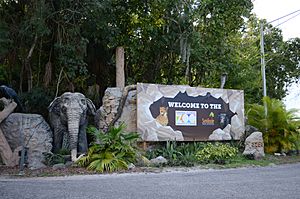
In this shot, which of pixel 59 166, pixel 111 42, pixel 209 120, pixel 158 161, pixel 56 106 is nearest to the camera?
pixel 59 166

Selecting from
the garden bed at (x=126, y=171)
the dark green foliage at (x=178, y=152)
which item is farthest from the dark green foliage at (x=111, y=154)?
the dark green foliage at (x=178, y=152)

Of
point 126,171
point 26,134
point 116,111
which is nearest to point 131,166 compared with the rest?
point 126,171

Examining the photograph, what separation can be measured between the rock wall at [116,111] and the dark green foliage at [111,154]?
5.87ft

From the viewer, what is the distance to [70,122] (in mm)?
10906

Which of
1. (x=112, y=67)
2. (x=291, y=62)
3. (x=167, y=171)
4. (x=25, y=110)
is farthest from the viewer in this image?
(x=291, y=62)

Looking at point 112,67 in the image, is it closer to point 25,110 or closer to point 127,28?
point 127,28

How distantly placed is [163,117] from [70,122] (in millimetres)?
3357

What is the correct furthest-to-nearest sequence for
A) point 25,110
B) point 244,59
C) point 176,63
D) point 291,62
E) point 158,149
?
1. point 291,62
2. point 244,59
3. point 176,63
4. point 25,110
5. point 158,149

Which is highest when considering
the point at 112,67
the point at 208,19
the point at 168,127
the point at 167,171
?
the point at 208,19

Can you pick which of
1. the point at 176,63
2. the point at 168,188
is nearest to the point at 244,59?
the point at 176,63

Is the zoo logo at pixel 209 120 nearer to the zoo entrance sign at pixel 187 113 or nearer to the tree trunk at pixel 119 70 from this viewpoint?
the zoo entrance sign at pixel 187 113

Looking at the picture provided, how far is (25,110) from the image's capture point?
43.6ft

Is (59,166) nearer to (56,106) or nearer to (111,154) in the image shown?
(111,154)

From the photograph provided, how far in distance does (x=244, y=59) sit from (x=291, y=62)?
7168 mm
